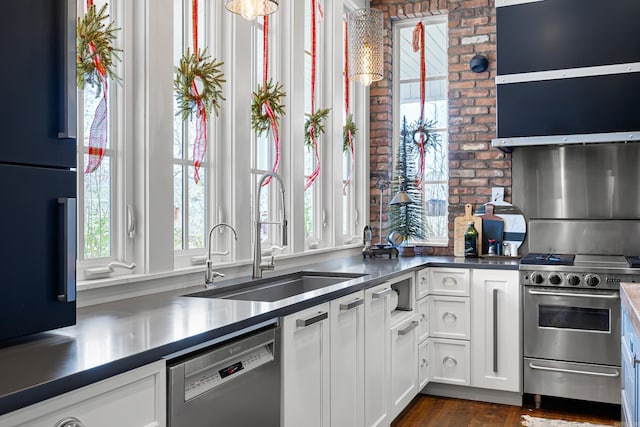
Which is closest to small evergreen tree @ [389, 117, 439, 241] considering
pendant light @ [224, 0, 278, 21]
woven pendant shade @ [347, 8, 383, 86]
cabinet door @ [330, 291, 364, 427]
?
woven pendant shade @ [347, 8, 383, 86]

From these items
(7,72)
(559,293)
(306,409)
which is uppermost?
Answer: (7,72)

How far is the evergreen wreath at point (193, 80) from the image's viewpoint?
2787 mm

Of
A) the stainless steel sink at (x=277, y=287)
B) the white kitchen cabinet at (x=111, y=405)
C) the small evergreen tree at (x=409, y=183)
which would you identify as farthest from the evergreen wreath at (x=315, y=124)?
A: the white kitchen cabinet at (x=111, y=405)

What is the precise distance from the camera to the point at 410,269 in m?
3.69

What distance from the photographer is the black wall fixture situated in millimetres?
4668

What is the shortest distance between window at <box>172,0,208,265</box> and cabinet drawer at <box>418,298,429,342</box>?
5.38 ft

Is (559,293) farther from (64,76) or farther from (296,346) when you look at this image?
(64,76)

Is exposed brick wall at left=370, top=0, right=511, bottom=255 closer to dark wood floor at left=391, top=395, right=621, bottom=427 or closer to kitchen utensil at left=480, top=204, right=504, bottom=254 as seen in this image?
kitchen utensil at left=480, top=204, right=504, bottom=254

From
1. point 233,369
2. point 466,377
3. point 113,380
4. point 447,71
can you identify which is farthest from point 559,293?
point 113,380

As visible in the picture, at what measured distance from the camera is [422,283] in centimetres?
398

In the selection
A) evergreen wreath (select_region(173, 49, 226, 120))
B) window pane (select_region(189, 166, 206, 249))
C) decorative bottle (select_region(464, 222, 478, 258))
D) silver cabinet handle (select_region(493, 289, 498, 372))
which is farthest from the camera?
decorative bottle (select_region(464, 222, 478, 258))

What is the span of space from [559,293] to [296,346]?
2.26 meters

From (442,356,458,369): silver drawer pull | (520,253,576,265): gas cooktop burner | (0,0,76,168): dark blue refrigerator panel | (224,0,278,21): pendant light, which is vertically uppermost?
(224,0,278,21): pendant light

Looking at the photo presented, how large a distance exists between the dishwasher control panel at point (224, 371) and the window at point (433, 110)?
3.12m
